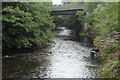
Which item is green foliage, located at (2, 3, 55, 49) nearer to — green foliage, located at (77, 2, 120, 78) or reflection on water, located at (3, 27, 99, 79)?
reflection on water, located at (3, 27, 99, 79)

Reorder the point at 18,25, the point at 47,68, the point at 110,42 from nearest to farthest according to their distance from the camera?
the point at 110,42, the point at 47,68, the point at 18,25

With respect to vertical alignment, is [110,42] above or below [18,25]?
below

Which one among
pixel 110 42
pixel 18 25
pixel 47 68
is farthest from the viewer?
pixel 18 25

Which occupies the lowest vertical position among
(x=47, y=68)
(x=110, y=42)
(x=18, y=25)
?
(x=47, y=68)

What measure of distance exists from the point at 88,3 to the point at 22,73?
17.6 meters

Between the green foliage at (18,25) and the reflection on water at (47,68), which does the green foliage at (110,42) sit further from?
the green foliage at (18,25)

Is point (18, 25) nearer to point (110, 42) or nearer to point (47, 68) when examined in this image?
point (47, 68)

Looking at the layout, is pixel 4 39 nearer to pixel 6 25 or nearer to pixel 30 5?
pixel 6 25

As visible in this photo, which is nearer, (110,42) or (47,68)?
Result: (110,42)

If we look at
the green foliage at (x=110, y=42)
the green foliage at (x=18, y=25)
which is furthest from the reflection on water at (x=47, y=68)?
the green foliage at (x=110, y=42)

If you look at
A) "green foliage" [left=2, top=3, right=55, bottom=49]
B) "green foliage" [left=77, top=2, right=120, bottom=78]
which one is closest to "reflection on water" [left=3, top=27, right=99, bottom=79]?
"green foliage" [left=2, top=3, right=55, bottom=49]

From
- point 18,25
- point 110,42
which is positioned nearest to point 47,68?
point 18,25

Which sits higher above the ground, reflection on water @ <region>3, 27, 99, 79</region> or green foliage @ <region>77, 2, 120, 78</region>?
green foliage @ <region>77, 2, 120, 78</region>

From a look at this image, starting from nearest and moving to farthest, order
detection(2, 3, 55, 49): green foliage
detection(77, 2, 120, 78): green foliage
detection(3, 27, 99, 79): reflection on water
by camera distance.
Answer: detection(77, 2, 120, 78): green foliage < detection(3, 27, 99, 79): reflection on water < detection(2, 3, 55, 49): green foliage
